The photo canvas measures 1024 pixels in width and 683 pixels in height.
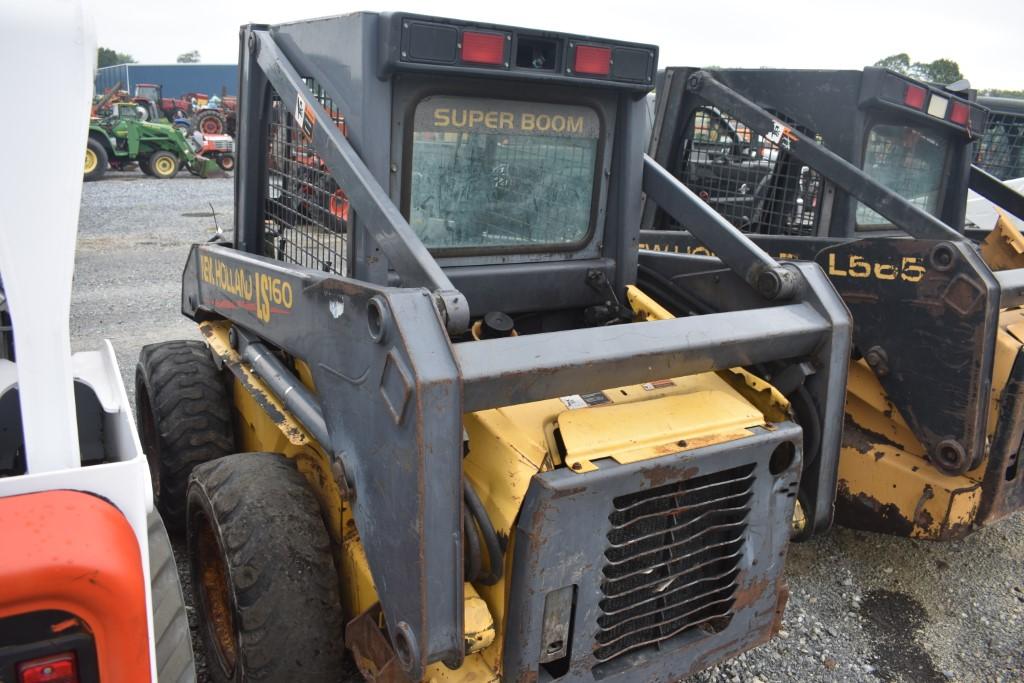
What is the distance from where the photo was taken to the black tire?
1.74 m

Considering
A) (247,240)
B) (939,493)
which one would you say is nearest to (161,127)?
(247,240)

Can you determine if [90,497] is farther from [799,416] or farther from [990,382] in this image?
[990,382]

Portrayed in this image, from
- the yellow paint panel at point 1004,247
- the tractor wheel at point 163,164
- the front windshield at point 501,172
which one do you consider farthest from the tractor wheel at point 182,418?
the tractor wheel at point 163,164

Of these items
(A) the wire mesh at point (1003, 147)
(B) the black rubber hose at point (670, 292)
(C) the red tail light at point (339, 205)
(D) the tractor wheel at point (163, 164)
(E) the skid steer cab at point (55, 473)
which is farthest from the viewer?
(D) the tractor wheel at point (163, 164)

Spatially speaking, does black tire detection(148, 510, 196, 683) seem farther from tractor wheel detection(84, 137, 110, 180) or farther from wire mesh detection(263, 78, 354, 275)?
tractor wheel detection(84, 137, 110, 180)

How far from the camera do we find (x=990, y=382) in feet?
10.5

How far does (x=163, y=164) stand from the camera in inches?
763

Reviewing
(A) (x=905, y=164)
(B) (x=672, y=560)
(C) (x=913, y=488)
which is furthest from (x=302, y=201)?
(A) (x=905, y=164)

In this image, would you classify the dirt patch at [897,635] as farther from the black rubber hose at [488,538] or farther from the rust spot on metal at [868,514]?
the black rubber hose at [488,538]

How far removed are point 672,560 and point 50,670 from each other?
1.54 meters

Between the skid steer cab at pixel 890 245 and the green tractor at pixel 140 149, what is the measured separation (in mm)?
16776

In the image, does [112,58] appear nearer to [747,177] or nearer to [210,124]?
[210,124]

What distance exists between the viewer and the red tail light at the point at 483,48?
98.7 inches

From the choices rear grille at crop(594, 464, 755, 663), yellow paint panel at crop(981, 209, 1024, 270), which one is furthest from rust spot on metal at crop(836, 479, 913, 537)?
yellow paint panel at crop(981, 209, 1024, 270)
